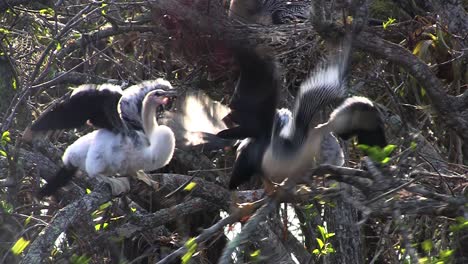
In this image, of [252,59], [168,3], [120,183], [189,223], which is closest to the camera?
[252,59]

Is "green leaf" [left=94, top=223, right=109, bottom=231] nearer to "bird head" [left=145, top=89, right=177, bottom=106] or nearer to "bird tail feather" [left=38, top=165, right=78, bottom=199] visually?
"bird tail feather" [left=38, top=165, right=78, bottom=199]

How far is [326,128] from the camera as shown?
13.0 ft

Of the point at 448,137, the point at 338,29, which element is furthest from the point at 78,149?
the point at 448,137

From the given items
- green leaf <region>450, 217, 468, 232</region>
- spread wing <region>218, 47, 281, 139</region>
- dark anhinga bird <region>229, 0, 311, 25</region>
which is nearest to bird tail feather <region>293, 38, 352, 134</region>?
spread wing <region>218, 47, 281, 139</region>

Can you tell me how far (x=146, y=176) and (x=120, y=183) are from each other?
0.71 feet

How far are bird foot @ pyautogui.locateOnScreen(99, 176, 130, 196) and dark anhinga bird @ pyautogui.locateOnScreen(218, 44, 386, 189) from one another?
22.1 inches

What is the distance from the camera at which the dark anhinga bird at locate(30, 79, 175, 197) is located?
14.5 feet

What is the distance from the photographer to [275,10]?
299 inches

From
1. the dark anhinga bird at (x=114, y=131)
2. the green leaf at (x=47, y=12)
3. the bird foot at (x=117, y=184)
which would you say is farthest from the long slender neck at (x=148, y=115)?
the green leaf at (x=47, y=12)

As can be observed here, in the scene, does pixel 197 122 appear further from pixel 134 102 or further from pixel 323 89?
pixel 323 89

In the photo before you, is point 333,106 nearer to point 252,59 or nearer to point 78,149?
point 252,59

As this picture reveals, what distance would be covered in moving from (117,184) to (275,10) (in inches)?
142

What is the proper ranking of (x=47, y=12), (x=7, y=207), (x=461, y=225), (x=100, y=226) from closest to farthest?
(x=461, y=225) → (x=7, y=207) → (x=100, y=226) → (x=47, y=12)

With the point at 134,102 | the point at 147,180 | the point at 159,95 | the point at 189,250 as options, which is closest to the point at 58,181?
the point at 147,180
